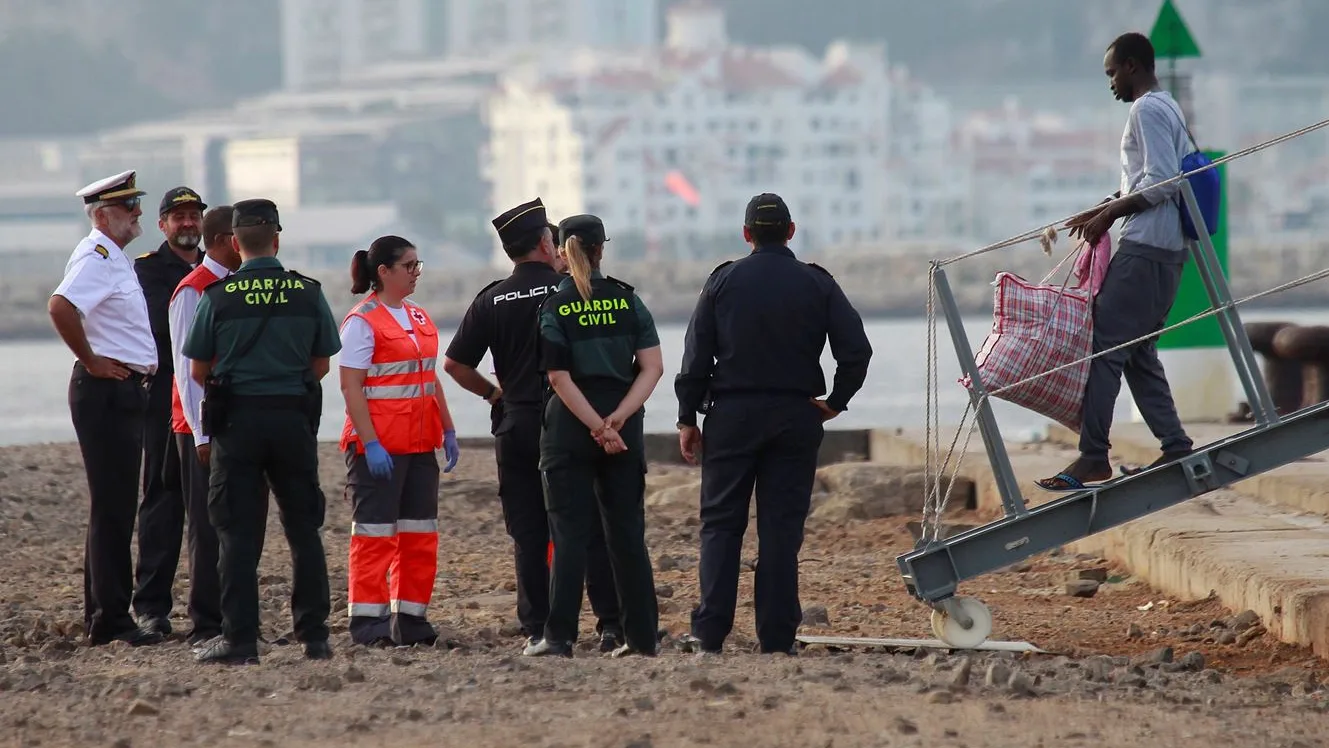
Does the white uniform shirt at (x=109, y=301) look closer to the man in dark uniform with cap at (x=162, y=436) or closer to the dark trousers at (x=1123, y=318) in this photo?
the man in dark uniform with cap at (x=162, y=436)

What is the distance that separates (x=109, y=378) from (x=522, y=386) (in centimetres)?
149

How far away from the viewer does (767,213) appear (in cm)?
753

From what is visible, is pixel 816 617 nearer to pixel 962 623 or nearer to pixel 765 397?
pixel 962 623

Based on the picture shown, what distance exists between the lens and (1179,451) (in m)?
7.86

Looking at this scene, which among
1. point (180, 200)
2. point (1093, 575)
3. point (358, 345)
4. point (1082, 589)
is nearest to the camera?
point (358, 345)

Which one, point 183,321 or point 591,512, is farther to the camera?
point 183,321

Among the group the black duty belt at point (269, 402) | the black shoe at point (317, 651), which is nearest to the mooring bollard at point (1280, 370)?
the black shoe at point (317, 651)

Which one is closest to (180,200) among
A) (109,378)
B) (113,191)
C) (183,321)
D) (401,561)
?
(113,191)

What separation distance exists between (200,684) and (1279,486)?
21.6 ft

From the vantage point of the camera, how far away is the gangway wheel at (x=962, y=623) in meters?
7.98

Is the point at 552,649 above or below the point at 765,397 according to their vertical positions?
below

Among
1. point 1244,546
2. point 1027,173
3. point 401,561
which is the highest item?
point 1027,173

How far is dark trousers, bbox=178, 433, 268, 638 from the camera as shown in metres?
7.66

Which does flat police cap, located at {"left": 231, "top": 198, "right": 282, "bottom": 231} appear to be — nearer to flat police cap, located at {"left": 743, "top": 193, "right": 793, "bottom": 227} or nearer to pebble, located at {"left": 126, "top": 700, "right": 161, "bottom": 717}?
flat police cap, located at {"left": 743, "top": 193, "right": 793, "bottom": 227}
